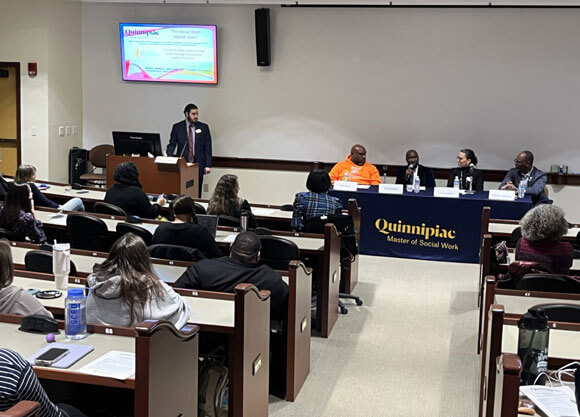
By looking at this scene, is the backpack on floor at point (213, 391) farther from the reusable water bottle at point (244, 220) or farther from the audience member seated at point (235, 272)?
the reusable water bottle at point (244, 220)

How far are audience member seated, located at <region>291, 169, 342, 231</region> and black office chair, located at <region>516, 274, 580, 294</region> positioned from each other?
2220mm

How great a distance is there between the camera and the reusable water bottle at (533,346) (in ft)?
10.0

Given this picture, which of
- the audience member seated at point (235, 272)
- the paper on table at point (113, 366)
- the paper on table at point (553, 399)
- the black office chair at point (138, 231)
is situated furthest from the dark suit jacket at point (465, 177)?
the paper on table at point (113, 366)

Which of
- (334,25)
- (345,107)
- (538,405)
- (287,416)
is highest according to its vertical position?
(334,25)

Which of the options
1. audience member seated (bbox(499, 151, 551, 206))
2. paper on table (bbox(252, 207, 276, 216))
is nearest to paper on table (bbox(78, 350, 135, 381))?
paper on table (bbox(252, 207, 276, 216))

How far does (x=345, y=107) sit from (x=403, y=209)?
262 centimetres

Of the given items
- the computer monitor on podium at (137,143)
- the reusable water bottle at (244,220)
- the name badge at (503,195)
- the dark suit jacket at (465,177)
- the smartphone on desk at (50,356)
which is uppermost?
the computer monitor on podium at (137,143)

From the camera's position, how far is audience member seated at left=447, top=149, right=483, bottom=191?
9039mm

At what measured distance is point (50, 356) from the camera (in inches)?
118

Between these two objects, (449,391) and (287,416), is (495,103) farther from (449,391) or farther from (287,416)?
(287,416)

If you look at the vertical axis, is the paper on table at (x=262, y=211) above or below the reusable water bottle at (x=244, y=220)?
below

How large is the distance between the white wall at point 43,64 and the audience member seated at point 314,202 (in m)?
5.68

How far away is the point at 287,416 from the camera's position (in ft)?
14.4

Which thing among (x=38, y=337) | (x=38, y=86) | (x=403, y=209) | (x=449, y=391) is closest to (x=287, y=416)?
(x=449, y=391)
